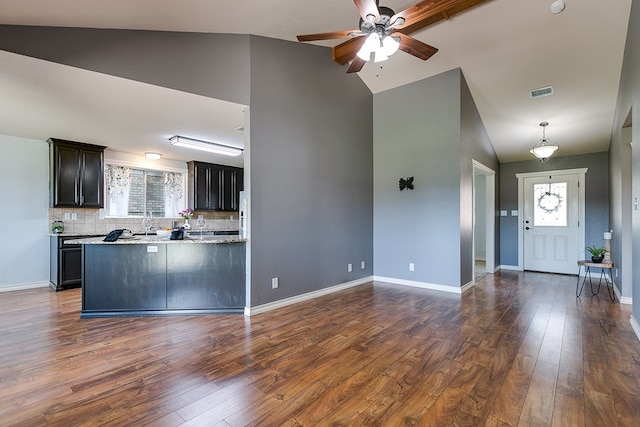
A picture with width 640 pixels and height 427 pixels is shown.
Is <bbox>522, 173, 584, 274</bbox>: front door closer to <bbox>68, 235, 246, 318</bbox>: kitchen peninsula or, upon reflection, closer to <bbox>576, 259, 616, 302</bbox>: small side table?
<bbox>576, 259, 616, 302</bbox>: small side table

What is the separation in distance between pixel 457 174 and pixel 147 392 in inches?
176

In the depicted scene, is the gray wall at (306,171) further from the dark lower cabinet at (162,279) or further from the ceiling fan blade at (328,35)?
the ceiling fan blade at (328,35)

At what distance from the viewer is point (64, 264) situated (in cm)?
488

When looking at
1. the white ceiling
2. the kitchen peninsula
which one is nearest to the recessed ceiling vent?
the white ceiling

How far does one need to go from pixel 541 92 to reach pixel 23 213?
8.27m

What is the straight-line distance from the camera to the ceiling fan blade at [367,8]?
2.37 m

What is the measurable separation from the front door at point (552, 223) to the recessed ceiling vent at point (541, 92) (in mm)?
2538

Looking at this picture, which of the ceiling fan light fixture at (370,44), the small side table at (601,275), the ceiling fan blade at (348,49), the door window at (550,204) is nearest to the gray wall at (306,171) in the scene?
the ceiling fan blade at (348,49)

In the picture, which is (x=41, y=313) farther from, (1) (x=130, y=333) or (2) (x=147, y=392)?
(2) (x=147, y=392)

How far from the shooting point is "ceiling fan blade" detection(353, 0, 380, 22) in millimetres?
2369

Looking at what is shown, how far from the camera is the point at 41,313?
3.68 meters

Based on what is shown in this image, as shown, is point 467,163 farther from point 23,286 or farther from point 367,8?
point 23,286

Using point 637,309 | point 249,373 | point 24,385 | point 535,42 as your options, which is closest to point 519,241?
point 637,309

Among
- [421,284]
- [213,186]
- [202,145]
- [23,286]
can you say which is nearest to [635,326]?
[421,284]
